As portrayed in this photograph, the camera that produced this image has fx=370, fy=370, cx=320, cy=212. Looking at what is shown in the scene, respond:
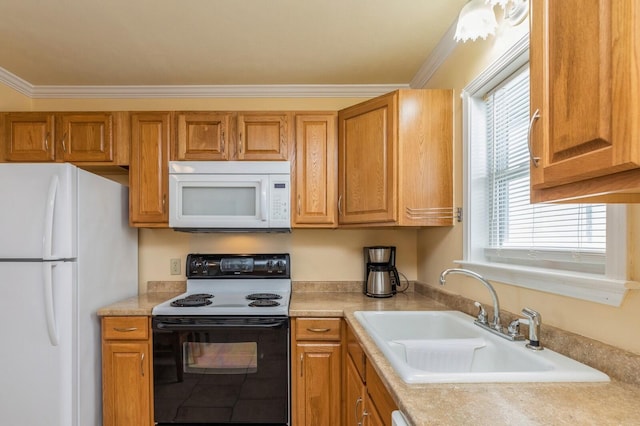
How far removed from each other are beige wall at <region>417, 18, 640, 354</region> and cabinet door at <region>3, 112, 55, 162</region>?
2.52 m

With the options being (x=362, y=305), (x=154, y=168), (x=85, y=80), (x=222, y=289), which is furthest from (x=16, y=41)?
(x=362, y=305)

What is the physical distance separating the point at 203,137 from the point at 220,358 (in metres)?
1.38

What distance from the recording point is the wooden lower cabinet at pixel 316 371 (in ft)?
6.86

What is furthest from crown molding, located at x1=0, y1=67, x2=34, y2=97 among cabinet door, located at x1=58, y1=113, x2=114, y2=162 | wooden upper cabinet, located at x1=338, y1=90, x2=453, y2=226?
wooden upper cabinet, located at x1=338, y1=90, x2=453, y2=226

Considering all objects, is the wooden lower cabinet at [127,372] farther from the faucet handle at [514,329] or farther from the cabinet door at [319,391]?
the faucet handle at [514,329]

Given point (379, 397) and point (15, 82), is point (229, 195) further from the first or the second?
point (15, 82)

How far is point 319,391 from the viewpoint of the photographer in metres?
2.09

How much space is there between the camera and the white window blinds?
119 centimetres

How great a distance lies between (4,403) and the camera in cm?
190

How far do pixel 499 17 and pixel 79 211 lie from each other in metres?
2.27

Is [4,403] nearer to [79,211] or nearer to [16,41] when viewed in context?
[79,211]

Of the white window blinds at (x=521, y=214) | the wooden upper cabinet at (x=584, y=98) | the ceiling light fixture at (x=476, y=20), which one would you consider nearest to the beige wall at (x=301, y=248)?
the white window blinds at (x=521, y=214)

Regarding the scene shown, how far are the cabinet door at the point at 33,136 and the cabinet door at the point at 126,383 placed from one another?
1.35 m

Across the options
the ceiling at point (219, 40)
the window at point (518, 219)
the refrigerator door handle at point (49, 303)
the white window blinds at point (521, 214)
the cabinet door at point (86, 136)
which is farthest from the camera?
the cabinet door at point (86, 136)
